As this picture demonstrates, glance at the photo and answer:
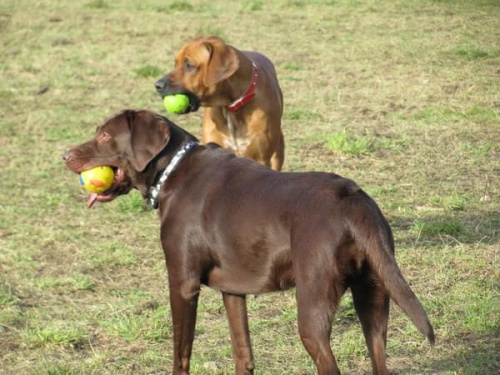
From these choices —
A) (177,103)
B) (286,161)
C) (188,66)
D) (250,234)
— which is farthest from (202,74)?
(250,234)

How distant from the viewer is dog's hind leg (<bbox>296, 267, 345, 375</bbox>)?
14.5ft

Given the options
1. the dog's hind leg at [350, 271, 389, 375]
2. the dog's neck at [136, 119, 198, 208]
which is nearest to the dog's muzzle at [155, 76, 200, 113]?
the dog's neck at [136, 119, 198, 208]

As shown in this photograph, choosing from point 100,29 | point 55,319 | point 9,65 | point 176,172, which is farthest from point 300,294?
point 100,29

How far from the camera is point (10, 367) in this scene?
5934 millimetres

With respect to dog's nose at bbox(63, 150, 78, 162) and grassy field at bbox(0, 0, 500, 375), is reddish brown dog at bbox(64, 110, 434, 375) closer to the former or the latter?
dog's nose at bbox(63, 150, 78, 162)

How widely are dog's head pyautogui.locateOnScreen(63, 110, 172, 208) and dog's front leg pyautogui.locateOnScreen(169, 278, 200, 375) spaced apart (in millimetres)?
631

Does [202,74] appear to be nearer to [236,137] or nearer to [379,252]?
[236,137]

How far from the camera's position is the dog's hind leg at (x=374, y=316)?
4660 mm

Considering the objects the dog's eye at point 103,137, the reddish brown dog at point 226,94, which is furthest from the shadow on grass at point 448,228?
the dog's eye at point 103,137

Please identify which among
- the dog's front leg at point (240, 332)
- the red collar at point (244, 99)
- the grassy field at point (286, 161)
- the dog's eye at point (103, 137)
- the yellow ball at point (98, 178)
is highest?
the dog's eye at point (103, 137)

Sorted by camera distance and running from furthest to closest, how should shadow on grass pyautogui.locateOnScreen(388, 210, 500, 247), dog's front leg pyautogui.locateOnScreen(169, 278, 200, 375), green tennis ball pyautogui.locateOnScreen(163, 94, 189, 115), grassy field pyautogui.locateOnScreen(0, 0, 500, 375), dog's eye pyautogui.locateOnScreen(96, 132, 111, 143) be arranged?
green tennis ball pyautogui.locateOnScreen(163, 94, 189, 115) < shadow on grass pyautogui.locateOnScreen(388, 210, 500, 247) < grassy field pyautogui.locateOnScreen(0, 0, 500, 375) < dog's eye pyautogui.locateOnScreen(96, 132, 111, 143) < dog's front leg pyautogui.locateOnScreen(169, 278, 200, 375)

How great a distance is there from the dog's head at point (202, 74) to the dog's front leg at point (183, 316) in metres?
3.05

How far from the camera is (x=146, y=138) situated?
5.25 metres

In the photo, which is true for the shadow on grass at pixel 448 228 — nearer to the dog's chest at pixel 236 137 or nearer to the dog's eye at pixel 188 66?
→ the dog's chest at pixel 236 137
